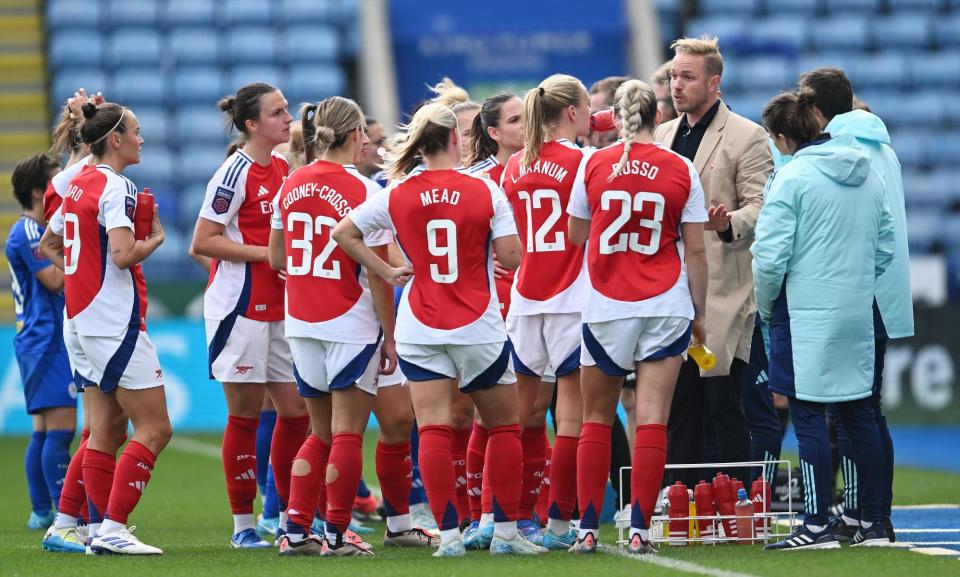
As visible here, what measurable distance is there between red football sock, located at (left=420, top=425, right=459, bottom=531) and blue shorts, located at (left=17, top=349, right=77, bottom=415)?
11.2ft

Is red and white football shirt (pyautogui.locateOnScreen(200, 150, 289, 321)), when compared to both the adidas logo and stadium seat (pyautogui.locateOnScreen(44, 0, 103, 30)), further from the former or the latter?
stadium seat (pyautogui.locateOnScreen(44, 0, 103, 30))

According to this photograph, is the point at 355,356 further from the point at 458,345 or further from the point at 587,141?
the point at 587,141

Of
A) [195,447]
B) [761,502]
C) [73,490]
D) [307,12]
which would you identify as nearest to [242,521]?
[73,490]

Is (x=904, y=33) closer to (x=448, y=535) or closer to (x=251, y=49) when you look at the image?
(x=251, y=49)

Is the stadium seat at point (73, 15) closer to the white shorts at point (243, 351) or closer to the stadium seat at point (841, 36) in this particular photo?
the stadium seat at point (841, 36)

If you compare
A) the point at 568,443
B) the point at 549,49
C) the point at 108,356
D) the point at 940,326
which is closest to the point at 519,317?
the point at 568,443

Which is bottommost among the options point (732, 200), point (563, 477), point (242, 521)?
point (242, 521)

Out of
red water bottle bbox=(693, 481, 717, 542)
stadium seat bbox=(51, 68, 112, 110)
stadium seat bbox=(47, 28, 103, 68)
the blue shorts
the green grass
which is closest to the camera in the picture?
the green grass

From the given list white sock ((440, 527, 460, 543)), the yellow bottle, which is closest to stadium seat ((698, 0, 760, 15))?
the yellow bottle

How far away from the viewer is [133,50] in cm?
2078

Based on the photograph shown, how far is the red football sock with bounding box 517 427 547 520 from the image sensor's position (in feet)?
23.4

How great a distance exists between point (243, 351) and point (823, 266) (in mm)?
2826

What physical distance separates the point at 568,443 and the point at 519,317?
0.66 metres

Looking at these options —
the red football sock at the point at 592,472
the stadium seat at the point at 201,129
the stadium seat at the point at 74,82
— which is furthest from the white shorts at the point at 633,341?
the stadium seat at the point at 74,82
